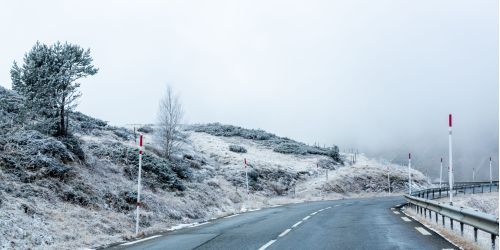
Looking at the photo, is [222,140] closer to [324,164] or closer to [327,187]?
[324,164]

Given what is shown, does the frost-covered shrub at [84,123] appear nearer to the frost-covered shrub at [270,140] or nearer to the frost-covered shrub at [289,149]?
the frost-covered shrub at [289,149]

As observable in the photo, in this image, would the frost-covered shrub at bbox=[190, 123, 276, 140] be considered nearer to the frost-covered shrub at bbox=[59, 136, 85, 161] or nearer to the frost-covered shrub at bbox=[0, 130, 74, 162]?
the frost-covered shrub at bbox=[59, 136, 85, 161]

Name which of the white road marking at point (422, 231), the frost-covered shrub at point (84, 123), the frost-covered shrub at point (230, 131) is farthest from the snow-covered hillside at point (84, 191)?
the frost-covered shrub at point (230, 131)

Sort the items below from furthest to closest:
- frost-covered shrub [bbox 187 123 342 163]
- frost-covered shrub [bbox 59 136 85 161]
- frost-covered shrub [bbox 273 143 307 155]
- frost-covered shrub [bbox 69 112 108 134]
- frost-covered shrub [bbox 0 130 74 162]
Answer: frost-covered shrub [bbox 187 123 342 163] < frost-covered shrub [bbox 273 143 307 155] < frost-covered shrub [bbox 69 112 108 134] < frost-covered shrub [bbox 59 136 85 161] < frost-covered shrub [bbox 0 130 74 162]

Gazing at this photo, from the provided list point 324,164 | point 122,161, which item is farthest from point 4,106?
point 324,164

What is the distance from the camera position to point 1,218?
11.9 m

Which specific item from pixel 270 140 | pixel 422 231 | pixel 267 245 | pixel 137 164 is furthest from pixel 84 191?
pixel 270 140

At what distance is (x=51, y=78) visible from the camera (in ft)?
69.0

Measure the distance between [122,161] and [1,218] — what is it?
46.2 ft

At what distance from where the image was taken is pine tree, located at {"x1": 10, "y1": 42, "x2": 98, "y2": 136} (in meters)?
21.0

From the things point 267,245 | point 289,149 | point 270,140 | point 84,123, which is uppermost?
point 84,123

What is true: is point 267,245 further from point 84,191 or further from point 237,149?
point 237,149

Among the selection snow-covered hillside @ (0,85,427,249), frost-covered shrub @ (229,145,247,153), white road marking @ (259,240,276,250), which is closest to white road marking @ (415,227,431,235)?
white road marking @ (259,240,276,250)

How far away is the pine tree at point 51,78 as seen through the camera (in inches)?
826
